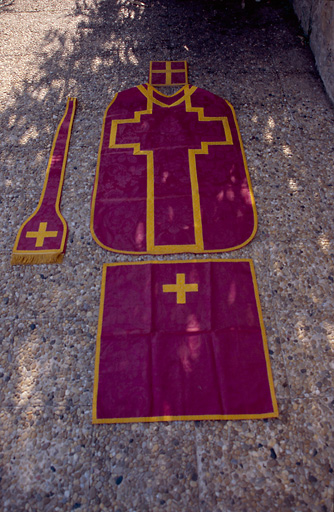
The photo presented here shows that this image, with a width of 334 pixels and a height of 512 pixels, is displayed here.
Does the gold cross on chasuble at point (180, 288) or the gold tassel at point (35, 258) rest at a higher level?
the gold tassel at point (35, 258)

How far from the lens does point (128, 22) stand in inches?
→ 190

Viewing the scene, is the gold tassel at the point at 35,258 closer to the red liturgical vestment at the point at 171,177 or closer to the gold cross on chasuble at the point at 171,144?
the red liturgical vestment at the point at 171,177

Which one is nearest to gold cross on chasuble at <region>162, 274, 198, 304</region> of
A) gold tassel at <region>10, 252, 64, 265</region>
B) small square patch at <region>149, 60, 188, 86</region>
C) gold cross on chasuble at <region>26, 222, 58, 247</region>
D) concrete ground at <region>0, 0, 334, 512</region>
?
concrete ground at <region>0, 0, 334, 512</region>

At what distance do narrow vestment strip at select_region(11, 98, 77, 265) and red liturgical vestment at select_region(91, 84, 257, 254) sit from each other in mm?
295

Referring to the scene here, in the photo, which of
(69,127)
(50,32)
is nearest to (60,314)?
(69,127)

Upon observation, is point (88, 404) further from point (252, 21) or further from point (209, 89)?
point (252, 21)

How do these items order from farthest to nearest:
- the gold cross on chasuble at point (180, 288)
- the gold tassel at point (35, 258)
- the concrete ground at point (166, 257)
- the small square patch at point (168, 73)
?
the small square patch at point (168, 73) → the gold tassel at point (35, 258) → the gold cross on chasuble at point (180, 288) → the concrete ground at point (166, 257)

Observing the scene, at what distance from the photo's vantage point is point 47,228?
2943 millimetres

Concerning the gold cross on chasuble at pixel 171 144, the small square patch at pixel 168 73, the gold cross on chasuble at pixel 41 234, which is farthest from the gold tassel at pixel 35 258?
the small square patch at pixel 168 73

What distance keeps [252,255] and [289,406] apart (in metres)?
1.08

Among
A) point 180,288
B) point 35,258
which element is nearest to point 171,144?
point 180,288

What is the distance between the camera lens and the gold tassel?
9.17 ft

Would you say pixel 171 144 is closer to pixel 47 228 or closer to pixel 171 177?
pixel 171 177

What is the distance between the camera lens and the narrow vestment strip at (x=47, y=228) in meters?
2.81
